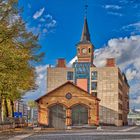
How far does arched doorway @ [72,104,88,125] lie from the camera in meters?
72.8

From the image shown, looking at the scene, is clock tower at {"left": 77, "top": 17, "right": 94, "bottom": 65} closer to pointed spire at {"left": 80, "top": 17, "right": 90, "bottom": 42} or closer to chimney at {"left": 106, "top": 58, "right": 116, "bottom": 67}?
pointed spire at {"left": 80, "top": 17, "right": 90, "bottom": 42}

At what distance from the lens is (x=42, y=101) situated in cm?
7394

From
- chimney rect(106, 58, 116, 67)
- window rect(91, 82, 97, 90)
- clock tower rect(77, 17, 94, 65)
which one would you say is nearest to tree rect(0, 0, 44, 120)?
window rect(91, 82, 97, 90)

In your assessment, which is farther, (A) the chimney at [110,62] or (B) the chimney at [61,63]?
(B) the chimney at [61,63]

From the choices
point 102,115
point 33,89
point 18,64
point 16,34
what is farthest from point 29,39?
point 102,115

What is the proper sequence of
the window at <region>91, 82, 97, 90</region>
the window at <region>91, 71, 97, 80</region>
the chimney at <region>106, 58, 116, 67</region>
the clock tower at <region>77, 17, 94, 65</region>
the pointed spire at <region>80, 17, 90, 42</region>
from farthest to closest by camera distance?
1. the pointed spire at <region>80, 17, 90, 42</region>
2. the clock tower at <region>77, 17, 94, 65</region>
3. the chimney at <region>106, 58, 116, 67</region>
4. the window at <region>91, 71, 97, 80</region>
5. the window at <region>91, 82, 97, 90</region>

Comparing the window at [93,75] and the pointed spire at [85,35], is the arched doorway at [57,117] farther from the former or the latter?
the pointed spire at [85,35]

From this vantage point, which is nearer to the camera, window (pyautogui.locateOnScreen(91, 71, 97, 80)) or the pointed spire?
window (pyautogui.locateOnScreen(91, 71, 97, 80))

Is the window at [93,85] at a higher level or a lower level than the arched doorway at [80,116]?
higher

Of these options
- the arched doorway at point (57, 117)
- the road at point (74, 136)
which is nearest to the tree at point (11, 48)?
the road at point (74, 136)

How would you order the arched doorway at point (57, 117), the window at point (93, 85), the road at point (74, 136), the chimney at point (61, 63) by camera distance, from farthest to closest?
the chimney at point (61, 63) → the window at point (93, 85) → the arched doorway at point (57, 117) → the road at point (74, 136)

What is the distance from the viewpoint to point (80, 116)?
239 ft

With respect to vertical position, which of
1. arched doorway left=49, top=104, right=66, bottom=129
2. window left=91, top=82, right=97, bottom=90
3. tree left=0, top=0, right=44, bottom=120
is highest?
window left=91, top=82, right=97, bottom=90

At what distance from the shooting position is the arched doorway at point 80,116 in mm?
72812
